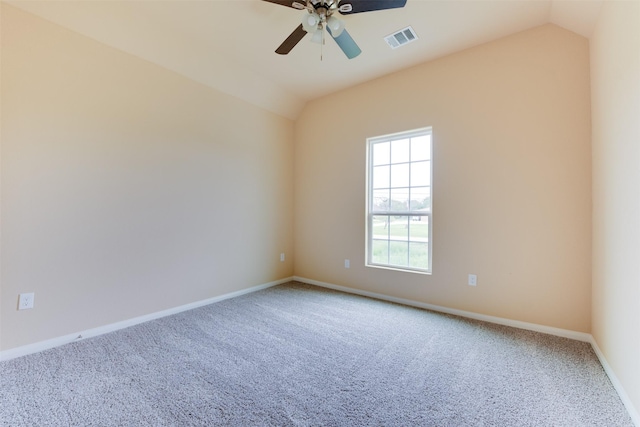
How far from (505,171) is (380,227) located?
58.3 inches

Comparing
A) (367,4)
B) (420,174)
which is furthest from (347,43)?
(420,174)

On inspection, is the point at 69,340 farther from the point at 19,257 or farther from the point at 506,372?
the point at 506,372

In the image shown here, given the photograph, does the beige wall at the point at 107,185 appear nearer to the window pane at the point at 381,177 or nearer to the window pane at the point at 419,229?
the window pane at the point at 381,177

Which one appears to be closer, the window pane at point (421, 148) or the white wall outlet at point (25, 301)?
the white wall outlet at point (25, 301)

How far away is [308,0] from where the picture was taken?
1.84 m

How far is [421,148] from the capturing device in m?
3.14

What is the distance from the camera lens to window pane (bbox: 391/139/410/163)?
3266 millimetres

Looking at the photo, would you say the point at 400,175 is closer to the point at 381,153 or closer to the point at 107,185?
the point at 381,153

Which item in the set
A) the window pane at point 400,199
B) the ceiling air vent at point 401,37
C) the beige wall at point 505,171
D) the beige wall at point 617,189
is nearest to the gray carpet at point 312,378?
the beige wall at point 617,189

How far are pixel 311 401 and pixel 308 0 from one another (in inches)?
102

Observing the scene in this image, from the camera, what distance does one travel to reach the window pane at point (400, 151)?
10.7 feet

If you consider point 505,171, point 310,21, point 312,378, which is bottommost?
point 312,378

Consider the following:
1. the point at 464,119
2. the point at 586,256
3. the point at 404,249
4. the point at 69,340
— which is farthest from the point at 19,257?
the point at 586,256

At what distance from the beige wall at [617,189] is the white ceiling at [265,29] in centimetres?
49
